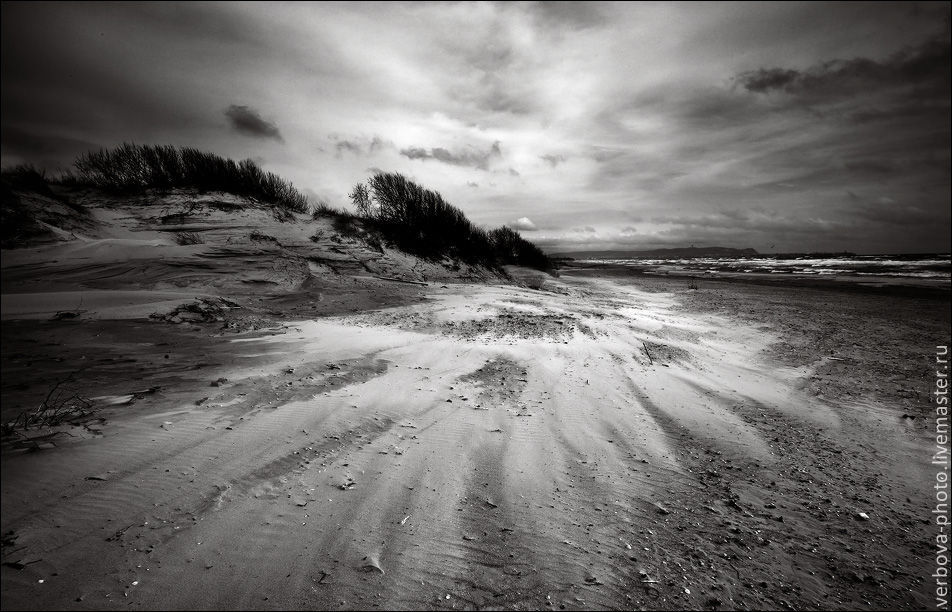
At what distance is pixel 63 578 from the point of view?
5.41ft

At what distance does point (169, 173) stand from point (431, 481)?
1479cm

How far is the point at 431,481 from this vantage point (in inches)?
111

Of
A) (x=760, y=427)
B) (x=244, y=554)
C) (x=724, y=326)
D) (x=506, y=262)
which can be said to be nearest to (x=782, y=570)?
(x=760, y=427)

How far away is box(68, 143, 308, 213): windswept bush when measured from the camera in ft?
36.9

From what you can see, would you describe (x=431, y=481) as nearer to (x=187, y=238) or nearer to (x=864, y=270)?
(x=187, y=238)

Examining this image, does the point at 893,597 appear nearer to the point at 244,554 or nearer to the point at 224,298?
the point at 244,554

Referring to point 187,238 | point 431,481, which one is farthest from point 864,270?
point 187,238

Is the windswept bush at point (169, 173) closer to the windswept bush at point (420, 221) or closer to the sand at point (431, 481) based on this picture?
the windswept bush at point (420, 221)

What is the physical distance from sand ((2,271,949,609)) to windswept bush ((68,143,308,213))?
28.7ft

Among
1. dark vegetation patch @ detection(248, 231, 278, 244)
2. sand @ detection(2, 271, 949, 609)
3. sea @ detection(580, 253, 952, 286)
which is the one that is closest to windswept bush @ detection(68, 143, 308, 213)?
dark vegetation patch @ detection(248, 231, 278, 244)

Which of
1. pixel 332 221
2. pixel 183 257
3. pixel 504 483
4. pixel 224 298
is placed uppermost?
pixel 332 221

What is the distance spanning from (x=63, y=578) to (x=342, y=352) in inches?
143

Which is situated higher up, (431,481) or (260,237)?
(260,237)

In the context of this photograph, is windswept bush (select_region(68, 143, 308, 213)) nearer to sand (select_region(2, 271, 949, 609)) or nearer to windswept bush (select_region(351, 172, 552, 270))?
windswept bush (select_region(351, 172, 552, 270))
